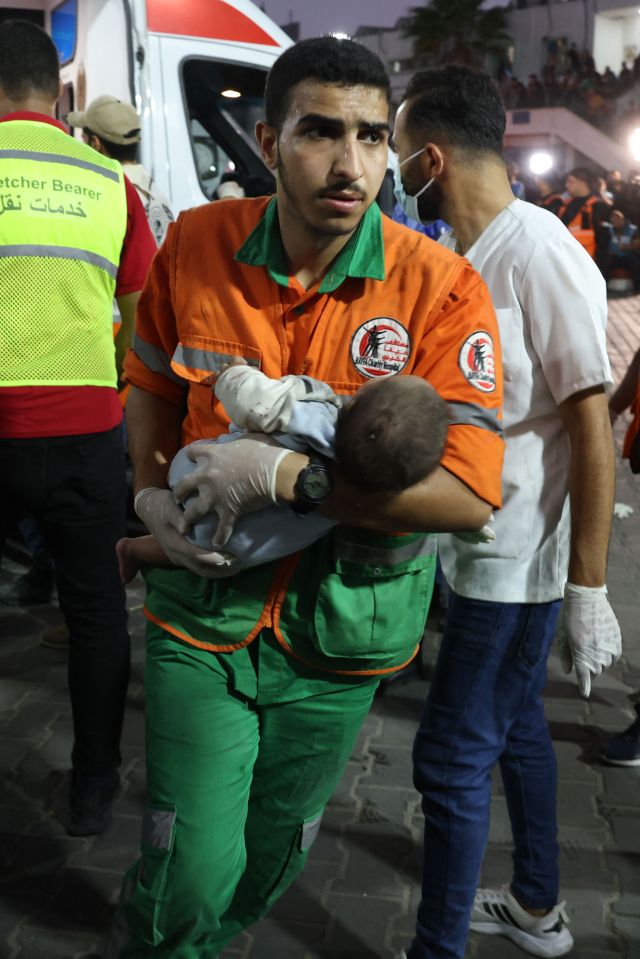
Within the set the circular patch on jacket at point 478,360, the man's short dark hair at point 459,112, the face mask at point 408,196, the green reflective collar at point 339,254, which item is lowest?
the circular patch on jacket at point 478,360

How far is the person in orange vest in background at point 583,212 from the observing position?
18312 mm

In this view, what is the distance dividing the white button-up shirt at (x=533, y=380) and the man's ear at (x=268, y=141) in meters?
0.66

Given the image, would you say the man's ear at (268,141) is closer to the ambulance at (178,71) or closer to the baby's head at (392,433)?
Result: the baby's head at (392,433)

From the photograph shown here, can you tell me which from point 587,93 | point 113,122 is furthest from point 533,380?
point 587,93

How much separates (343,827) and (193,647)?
5.52ft

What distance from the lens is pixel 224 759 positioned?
227cm

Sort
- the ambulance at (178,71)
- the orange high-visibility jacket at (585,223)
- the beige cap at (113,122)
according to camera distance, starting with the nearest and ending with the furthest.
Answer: the beige cap at (113,122)
the ambulance at (178,71)
the orange high-visibility jacket at (585,223)

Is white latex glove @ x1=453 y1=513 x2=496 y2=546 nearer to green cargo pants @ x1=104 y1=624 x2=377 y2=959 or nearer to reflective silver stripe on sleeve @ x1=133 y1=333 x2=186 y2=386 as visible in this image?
green cargo pants @ x1=104 y1=624 x2=377 y2=959

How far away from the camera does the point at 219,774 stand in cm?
227

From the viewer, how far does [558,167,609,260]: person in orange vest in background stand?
721 inches

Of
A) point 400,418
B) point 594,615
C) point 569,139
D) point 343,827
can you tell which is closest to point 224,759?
point 400,418

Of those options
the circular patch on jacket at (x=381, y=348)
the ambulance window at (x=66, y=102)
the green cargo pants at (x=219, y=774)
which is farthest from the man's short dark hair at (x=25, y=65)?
the ambulance window at (x=66, y=102)

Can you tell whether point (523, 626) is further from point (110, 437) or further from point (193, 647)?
point (110, 437)

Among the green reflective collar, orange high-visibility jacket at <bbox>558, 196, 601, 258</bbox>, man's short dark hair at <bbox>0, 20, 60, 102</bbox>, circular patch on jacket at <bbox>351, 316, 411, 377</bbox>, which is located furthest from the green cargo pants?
orange high-visibility jacket at <bbox>558, 196, 601, 258</bbox>
